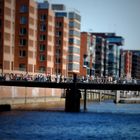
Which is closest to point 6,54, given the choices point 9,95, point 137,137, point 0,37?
point 0,37

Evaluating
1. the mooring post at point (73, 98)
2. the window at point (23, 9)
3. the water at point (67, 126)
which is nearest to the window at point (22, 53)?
the window at point (23, 9)

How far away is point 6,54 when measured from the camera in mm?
171000

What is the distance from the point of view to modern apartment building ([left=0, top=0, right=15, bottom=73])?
16800 cm

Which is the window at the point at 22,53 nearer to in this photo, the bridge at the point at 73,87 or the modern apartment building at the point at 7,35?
the modern apartment building at the point at 7,35

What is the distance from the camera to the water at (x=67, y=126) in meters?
89.2

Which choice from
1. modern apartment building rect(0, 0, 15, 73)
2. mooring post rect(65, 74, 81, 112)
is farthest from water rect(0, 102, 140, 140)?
modern apartment building rect(0, 0, 15, 73)

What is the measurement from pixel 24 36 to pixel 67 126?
8613 cm

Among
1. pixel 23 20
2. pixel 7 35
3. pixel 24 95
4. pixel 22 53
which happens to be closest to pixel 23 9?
pixel 23 20

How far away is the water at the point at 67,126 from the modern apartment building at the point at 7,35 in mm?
41209

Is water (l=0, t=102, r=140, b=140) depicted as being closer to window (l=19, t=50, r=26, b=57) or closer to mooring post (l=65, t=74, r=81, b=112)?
mooring post (l=65, t=74, r=81, b=112)

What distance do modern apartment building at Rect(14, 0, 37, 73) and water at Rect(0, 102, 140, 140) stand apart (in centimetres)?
5761

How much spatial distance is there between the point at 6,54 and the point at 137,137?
8471 cm

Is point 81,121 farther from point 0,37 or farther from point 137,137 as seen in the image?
point 0,37

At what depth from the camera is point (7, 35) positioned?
171 metres
